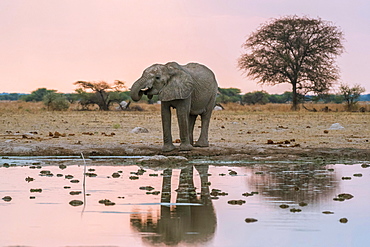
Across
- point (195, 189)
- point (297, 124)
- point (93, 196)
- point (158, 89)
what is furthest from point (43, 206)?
point (297, 124)

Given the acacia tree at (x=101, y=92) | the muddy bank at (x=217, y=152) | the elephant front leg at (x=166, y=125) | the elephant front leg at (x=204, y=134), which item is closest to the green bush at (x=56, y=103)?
the acacia tree at (x=101, y=92)

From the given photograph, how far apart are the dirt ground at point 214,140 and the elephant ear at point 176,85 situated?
1396mm

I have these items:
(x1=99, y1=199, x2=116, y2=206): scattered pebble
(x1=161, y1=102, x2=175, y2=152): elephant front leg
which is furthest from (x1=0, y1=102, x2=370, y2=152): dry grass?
(x1=99, y1=199, x2=116, y2=206): scattered pebble

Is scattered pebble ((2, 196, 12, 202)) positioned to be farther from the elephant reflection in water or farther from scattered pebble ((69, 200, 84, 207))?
the elephant reflection in water

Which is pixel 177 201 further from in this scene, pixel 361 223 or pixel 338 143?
pixel 338 143

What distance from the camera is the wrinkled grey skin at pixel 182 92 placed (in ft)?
50.8

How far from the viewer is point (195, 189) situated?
1077 centimetres

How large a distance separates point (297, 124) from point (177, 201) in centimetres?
1861

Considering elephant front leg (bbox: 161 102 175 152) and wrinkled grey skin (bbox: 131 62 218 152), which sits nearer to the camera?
wrinkled grey skin (bbox: 131 62 218 152)

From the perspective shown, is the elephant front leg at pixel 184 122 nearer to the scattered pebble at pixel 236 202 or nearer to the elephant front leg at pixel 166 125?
the elephant front leg at pixel 166 125

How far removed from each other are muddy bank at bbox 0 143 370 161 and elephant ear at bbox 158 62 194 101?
4.57ft

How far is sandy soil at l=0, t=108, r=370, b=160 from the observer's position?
648 inches

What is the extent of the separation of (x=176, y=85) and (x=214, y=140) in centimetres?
510

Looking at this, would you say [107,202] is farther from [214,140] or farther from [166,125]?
[214,140]
